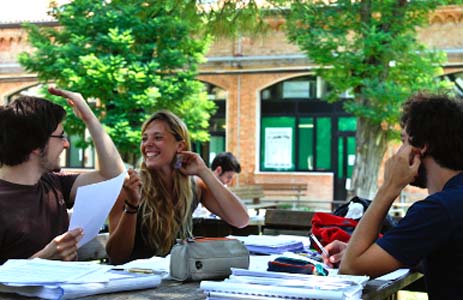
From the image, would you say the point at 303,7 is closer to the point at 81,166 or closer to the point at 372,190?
the point at 372,190

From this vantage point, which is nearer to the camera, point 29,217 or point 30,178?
point 29,217

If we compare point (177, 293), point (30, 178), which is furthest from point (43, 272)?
point (30, 178)

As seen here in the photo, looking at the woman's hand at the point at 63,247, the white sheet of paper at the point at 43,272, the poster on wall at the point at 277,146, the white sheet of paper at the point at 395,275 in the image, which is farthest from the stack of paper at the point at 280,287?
the poster on wall at the point at 277,146

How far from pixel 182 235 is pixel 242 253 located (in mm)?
1440

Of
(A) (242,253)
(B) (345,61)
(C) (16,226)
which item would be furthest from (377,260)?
(B) (345,61)

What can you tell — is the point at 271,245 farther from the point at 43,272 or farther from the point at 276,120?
the point at 276,120

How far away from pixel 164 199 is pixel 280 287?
86.2 inches

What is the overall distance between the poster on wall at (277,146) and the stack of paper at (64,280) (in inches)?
868

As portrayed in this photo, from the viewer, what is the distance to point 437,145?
2.94 metres

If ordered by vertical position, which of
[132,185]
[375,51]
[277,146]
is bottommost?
[132,185]

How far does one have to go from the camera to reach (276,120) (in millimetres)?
24797

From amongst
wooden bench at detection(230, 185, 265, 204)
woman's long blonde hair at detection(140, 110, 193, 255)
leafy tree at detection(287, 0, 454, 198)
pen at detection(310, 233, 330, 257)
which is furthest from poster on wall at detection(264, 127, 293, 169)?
pen at detection(310, 233, 330, 257)

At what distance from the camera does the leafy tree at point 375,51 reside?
44.7 feet

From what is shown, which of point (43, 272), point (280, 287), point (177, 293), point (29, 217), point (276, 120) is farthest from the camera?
point (276, 120)
